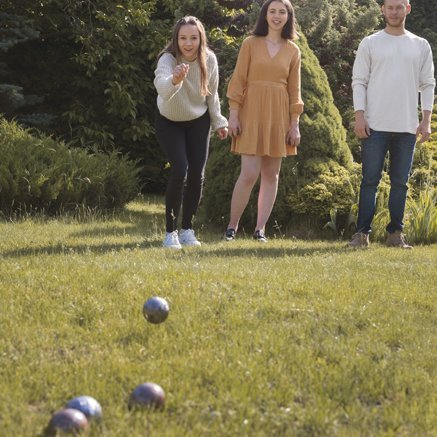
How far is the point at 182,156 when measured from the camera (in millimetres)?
5742

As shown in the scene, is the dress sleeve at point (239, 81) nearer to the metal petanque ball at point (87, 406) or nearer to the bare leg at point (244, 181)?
the bare leg at point (244, 181)

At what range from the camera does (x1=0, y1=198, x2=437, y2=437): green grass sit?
9.23 feet

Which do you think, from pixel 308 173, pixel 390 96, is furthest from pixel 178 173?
pixel 308 173

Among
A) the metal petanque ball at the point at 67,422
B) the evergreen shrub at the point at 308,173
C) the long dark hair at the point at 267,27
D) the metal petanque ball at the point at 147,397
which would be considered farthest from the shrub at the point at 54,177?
the metal petanque ball at the point at 67,422

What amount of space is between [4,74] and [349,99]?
4.84 meters

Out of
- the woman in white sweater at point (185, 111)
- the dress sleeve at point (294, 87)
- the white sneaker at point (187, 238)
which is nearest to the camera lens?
the woman in white sweater at point (185, 111)

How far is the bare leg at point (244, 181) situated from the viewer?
21.0 feet

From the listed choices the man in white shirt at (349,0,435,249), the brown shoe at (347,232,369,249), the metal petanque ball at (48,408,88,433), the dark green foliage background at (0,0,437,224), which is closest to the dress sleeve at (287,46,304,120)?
the man in white shirt at (349,0,435,249)

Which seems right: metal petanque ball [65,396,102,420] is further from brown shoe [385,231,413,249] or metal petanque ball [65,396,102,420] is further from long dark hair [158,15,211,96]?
brown shoe [385,231,413,249]

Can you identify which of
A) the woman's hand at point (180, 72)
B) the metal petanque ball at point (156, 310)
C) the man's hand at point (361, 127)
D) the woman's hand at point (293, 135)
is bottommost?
the metal petanque ball at point (156, 310)

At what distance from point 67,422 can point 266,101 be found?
4.25 metres

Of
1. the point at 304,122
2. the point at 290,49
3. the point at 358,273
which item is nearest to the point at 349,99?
the point at 304,122

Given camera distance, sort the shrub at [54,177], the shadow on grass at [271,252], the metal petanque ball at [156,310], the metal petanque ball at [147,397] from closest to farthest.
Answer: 1. the metal petanque ball at [147,397]
2. the metal petanque ball at [156,310]
3. the shadow on grass at [271,252]
4. the shrub at [54,177]

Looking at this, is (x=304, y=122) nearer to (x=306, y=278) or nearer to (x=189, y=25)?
(x=189, y=25)
